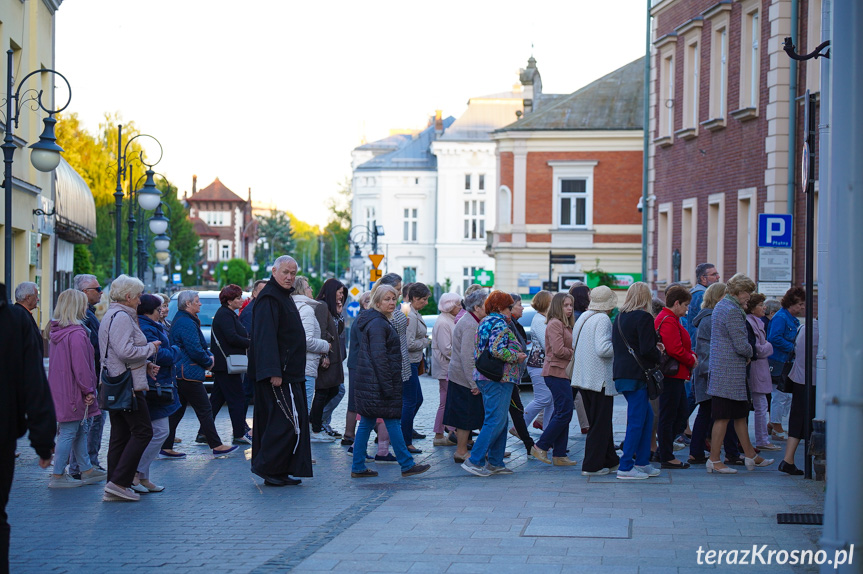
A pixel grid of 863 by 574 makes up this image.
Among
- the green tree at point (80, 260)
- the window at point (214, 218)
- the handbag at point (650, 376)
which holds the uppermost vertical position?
the window at point (214, 218)

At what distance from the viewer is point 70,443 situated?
34.2 feet

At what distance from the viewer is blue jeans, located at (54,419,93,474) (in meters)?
10.3

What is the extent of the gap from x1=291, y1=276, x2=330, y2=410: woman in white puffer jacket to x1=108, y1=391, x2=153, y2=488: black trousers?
9.64 ft

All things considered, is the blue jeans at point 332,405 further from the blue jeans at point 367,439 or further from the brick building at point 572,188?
the brick building at point 572,188

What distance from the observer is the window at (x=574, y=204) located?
4741cm

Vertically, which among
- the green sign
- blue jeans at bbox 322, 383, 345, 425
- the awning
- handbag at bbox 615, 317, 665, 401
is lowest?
blue jeans at bbox 322, 383, 345, 425

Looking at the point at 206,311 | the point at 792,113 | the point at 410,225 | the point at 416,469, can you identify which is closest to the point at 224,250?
the point at 410,225

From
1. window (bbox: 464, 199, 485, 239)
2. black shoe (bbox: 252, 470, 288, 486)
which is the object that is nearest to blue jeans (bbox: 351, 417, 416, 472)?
black shoe (bbox: 252, 470, 288, 486)

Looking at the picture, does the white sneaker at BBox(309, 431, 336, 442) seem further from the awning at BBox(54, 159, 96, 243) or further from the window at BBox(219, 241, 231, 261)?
the window at BBox(219, 241, 231, 261)

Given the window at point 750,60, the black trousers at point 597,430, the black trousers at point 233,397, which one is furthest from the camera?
the window at point 750,60

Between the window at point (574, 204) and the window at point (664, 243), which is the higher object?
the window at point (574, 204)

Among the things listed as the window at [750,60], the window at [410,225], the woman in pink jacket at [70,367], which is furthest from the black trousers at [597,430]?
the window at [410,225]

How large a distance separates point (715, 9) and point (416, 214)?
2337 inches

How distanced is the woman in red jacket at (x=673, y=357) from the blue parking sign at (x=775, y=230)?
3757 millimetres
